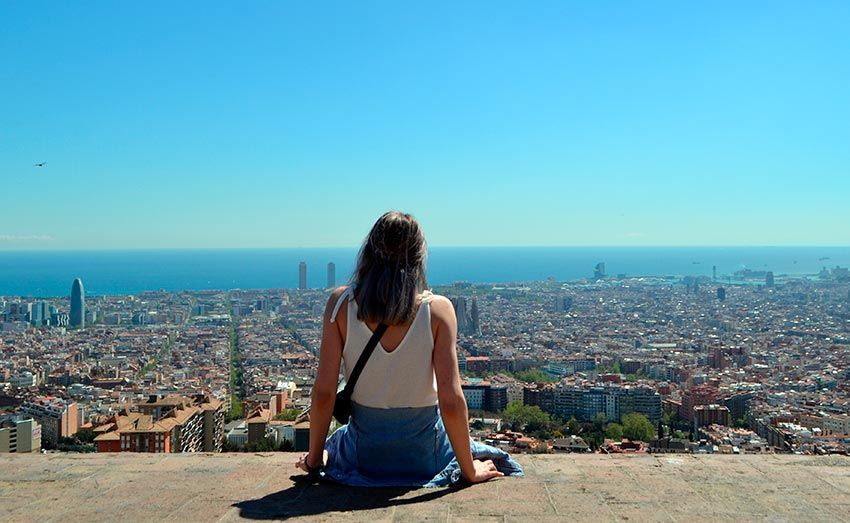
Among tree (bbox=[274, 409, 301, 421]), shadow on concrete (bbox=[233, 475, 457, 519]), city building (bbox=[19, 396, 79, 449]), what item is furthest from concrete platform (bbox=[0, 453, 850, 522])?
city building (bbox=[19, 396, 79, 449])

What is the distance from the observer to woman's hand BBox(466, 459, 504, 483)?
6.19ft

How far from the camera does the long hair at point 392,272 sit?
5.80 feet

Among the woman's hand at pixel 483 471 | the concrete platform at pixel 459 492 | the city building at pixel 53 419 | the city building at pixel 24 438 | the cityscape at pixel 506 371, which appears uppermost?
the woman's hand at pixel 483 471

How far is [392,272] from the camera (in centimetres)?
178

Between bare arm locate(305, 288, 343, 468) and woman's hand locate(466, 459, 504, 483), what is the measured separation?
371mm

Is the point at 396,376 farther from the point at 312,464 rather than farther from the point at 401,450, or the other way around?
the point at 312,464

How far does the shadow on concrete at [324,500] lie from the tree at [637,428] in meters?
10.4

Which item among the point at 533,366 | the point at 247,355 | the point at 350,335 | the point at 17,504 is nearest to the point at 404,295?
the point at 350,335

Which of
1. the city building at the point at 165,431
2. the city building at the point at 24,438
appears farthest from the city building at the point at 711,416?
the city building at the point at 24,438

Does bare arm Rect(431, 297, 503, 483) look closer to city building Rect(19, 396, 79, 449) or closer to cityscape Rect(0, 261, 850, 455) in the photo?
cityscape Rect(0, 261, 850, 455)

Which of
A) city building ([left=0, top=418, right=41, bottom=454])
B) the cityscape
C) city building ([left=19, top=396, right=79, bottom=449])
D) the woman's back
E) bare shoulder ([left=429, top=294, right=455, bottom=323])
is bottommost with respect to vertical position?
the cityscape

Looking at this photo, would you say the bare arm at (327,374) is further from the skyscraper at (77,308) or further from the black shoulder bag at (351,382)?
the skyscraper at (77,308)

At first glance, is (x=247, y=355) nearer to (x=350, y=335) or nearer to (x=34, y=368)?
(x=34, y=368)

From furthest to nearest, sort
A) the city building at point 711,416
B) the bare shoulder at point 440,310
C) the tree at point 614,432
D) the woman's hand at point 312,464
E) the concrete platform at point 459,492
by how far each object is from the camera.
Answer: the city building at point 711,416 → the tree at point 614,432 → the woman's hand at point 312,464 → the bare shoulder at point 440,310 → the concrete platform at point 459,492
